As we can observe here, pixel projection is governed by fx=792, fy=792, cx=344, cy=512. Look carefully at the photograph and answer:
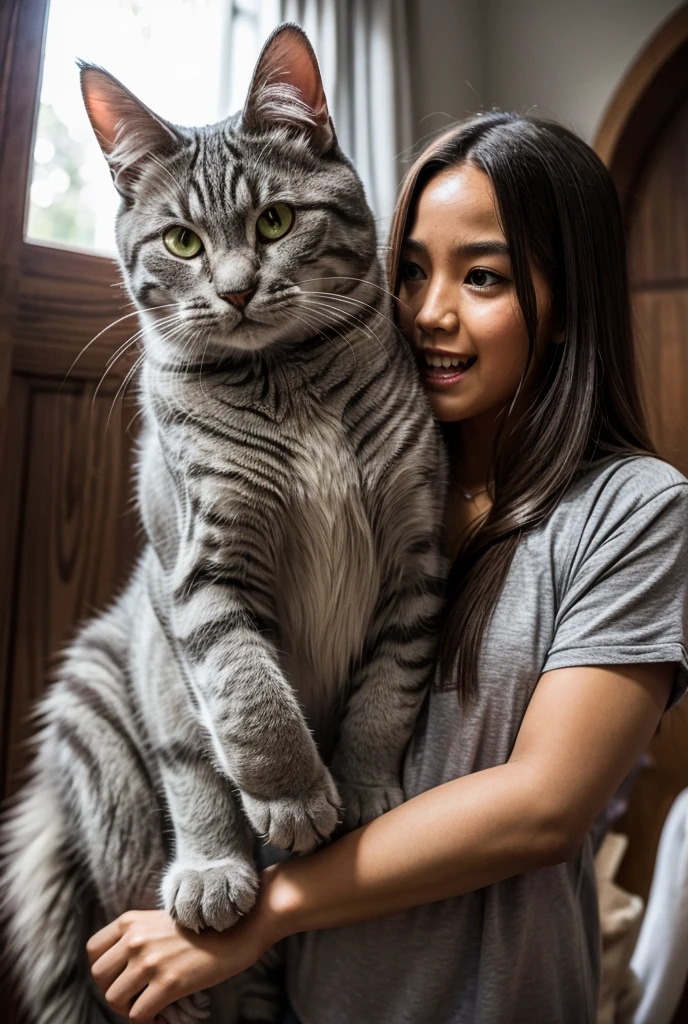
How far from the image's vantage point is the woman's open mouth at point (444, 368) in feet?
3.39

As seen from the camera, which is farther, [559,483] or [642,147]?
[642,147]

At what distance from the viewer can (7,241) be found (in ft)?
4.42

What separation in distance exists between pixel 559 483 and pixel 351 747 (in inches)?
16.5

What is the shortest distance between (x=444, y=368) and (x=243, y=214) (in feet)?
1.05

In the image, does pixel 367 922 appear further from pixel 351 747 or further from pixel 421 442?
pixel 421 442

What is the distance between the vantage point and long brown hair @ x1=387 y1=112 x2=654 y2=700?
0.99 meters

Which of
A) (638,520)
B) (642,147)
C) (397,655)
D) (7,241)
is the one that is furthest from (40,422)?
(642,147)

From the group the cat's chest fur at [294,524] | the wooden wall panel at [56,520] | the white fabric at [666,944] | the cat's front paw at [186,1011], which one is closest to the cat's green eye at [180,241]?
the cat's chest fur at [294,524]

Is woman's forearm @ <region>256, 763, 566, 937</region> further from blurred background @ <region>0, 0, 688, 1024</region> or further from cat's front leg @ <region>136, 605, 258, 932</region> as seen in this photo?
blurred background @ <region>0, 0, 688, 1024</region>

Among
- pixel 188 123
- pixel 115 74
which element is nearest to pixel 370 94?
pixel 188 123

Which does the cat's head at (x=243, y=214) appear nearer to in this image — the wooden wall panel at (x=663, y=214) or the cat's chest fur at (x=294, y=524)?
the cat's chest fur at (x=294, y=524)

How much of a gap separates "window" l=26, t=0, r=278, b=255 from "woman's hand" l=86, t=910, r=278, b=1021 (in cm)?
121

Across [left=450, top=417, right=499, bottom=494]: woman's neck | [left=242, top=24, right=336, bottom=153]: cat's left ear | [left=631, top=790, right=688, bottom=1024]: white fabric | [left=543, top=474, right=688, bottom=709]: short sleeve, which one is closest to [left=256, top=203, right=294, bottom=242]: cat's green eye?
[left=242, top=24, right=336, bottom=153]: cat's left ear

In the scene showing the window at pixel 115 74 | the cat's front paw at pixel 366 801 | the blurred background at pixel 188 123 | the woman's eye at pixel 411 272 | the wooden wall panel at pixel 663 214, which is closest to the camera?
the cat's front paw at pixel 366 801
